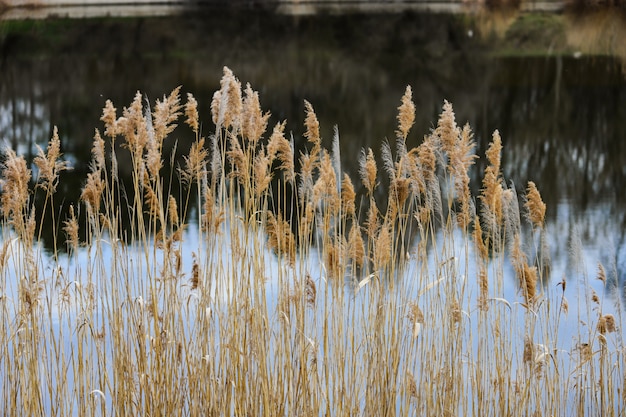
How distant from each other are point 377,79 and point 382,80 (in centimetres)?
23

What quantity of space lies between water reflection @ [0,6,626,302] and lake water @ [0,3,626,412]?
0.04 m

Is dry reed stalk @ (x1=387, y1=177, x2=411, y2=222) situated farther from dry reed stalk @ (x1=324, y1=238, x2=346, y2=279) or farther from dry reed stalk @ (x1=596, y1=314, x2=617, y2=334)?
dry reed stalk @ (x1=596, y1=314, x2=617, y2=334)

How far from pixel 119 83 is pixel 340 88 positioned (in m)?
4.40

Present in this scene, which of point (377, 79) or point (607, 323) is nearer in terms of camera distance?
point (607, 323)

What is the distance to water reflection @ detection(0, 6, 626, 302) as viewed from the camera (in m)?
12.0

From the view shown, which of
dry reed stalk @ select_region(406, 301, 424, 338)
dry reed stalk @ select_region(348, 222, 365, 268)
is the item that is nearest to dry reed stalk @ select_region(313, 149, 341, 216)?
dry reed stalk @ select_region(348, 222, 365, 268)

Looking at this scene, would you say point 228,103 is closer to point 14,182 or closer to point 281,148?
point 281,148

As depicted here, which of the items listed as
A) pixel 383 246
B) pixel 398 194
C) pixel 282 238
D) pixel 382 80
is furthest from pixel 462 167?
pixel 382 80

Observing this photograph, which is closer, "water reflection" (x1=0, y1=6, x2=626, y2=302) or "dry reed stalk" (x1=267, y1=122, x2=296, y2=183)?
"dry reed stalk" (x1=267, y1=122, x2=296, y2=183)

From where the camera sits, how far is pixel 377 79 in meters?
A: 18.8

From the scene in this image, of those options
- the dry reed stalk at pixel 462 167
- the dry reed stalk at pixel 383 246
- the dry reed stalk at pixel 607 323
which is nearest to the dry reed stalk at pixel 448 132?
the dry reed stalk at pixel 462 167

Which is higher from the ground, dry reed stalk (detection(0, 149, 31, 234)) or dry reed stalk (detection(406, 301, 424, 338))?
dry reed stalk (detection(0, 149, 31, 234))

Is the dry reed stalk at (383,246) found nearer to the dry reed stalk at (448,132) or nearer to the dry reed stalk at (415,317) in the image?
the dry reed stalk at (415,317)

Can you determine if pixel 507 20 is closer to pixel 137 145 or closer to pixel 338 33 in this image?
pixel 338 33
